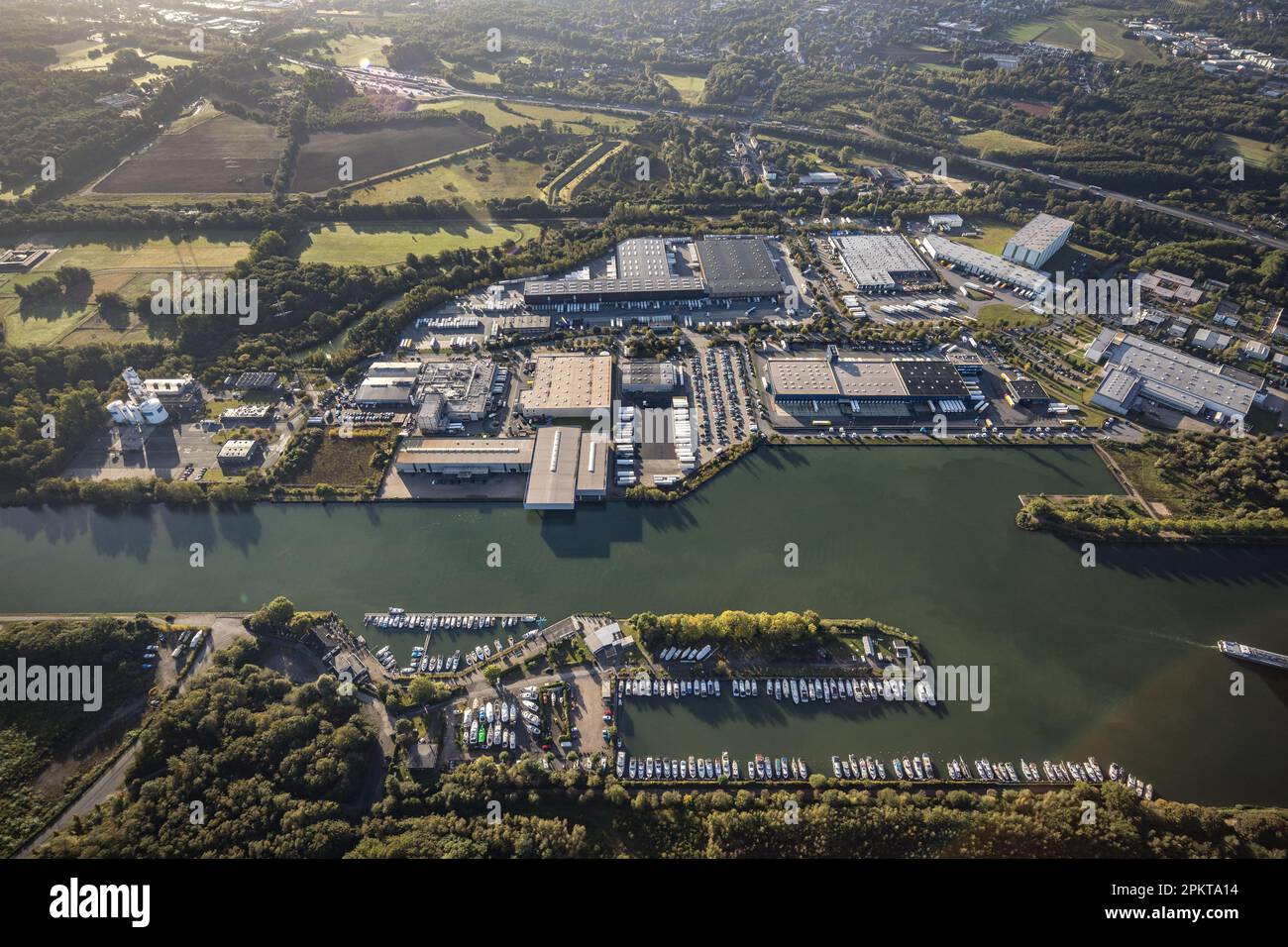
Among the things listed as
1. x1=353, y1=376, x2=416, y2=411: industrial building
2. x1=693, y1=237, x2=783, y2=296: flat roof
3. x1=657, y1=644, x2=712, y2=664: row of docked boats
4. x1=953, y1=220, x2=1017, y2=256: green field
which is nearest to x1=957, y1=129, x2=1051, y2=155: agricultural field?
x1=953, y1=220, x2=1017, y2=256: green field

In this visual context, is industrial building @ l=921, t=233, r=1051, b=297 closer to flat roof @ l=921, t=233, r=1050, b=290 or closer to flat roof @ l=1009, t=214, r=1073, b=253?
flat roof @ l=921, t=233, r=1050, b=290

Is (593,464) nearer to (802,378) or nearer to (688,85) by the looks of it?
(802,378)

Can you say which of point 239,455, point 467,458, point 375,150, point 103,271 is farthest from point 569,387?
point 375,150

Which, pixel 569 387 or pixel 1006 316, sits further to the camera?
pixel 1006 316

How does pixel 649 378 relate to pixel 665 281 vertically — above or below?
below

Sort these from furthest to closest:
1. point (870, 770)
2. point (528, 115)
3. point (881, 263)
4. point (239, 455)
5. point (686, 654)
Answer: point (528, 115)
point (881, 263)
point (239, 455)
point (686, 654)
point (870, 770)

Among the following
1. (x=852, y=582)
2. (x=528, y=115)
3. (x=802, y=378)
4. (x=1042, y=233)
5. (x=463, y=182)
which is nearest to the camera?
(x=852, y=582)

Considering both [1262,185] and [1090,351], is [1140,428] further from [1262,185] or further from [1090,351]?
[1262,185]
